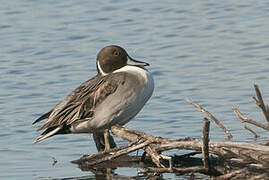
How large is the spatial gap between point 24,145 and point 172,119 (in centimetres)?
186

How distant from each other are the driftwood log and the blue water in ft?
Result: 0.58

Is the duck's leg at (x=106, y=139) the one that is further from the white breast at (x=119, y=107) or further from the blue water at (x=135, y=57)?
the blue water at (x=135, y=57)

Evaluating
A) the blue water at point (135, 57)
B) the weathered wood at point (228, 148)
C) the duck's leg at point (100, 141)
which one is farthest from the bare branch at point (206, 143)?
the duck's leg at point (100, 141)

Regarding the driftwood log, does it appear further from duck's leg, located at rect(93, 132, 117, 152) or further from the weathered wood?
duck's leg, located at rect(93, 132, 117, 152)

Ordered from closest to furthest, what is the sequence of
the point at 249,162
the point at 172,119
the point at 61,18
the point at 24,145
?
1. the point at 249,162
2. the point at 24,145
3. the point at 172,119
4. the point at 61,18

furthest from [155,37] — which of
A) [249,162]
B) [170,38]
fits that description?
[249,162]

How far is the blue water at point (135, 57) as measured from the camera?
373 inches

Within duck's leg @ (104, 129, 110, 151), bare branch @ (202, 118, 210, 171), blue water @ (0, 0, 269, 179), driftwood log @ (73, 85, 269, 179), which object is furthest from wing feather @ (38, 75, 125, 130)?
bare branch @ (202, 118, 210, 171)

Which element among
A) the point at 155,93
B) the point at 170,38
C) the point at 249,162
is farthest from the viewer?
the point at 170,38

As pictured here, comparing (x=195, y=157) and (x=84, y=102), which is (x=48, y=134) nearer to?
(x=84, y=102)

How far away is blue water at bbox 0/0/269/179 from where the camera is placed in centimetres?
948

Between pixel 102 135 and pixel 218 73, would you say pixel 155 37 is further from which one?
pixel 102 135

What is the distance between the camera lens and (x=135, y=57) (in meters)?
13.3

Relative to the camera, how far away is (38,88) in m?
12.1
